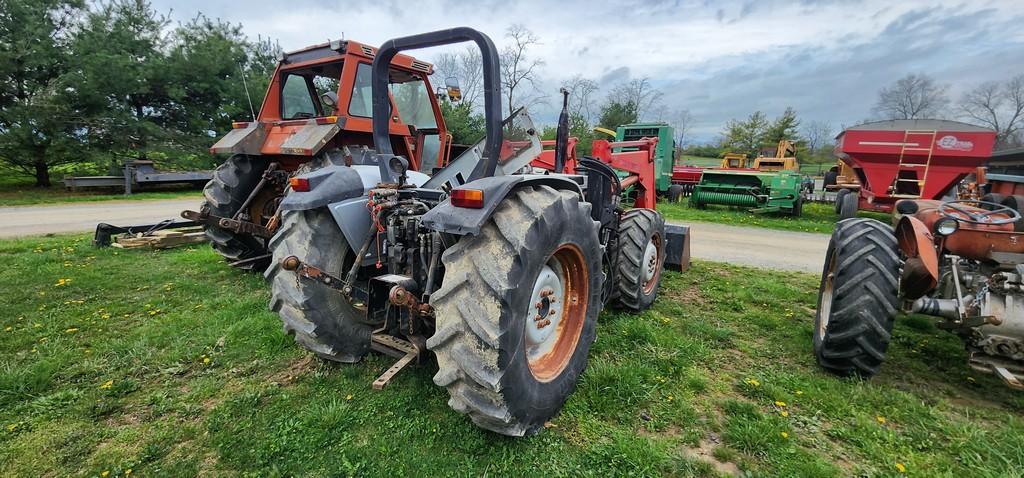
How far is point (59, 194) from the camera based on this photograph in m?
14.3

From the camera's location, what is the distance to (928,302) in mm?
2930

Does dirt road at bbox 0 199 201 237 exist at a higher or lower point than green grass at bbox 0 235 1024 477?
higher

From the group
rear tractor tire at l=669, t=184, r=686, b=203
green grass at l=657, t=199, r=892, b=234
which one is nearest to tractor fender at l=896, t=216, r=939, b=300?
green grass at l=657, t=199, r=892, b=234

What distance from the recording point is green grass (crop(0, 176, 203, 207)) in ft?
42.6

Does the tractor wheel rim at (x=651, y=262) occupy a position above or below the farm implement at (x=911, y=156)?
below

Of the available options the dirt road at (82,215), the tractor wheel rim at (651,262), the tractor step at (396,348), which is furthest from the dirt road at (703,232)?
the tractor step at (396,348)

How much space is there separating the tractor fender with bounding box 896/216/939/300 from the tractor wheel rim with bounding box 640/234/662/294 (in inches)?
73.5

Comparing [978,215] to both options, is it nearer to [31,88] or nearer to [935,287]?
[935,287]

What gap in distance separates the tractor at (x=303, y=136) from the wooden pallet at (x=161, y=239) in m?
1.92

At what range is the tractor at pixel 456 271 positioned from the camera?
2.16 m

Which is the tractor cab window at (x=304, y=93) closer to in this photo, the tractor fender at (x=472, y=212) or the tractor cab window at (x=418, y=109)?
the tractor cab window at (x=418, y=109)

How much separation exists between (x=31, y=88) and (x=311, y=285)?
18636 millimetres

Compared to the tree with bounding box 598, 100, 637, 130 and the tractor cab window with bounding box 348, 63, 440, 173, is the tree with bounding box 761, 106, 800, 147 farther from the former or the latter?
the tractor cab window with bounding box 348, 63, 440, 173

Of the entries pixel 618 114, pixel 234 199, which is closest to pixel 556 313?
pixel 234 199
